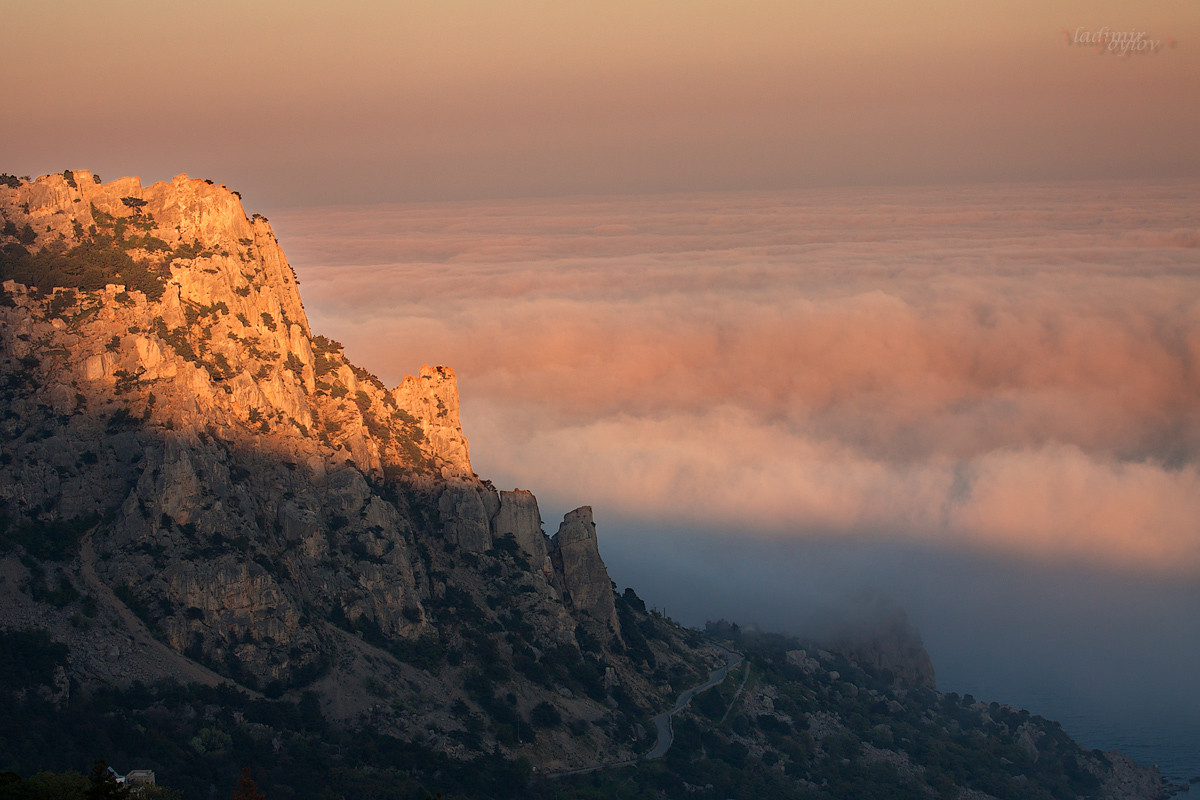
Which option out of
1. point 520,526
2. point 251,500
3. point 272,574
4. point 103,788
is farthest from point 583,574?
point 103,788

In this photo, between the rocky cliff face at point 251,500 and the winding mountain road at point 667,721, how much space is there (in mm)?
1989

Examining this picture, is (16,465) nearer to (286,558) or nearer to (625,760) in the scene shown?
(286,558)

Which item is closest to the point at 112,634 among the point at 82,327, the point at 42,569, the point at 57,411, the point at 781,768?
the point at 42,569

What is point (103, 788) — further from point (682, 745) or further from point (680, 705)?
point (680, 705)

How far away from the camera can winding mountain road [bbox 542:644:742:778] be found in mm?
114238

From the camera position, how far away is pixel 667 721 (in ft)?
420

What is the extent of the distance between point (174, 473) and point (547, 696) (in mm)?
38646

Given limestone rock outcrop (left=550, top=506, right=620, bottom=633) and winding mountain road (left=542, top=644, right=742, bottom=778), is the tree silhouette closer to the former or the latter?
winding mountain road (left=542, top=644, right=742, bottom=778)

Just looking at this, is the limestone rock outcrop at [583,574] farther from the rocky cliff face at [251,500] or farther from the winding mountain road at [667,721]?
the winding mountain road at [667,721]

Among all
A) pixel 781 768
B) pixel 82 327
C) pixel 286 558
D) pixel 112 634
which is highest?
pixel 82 327

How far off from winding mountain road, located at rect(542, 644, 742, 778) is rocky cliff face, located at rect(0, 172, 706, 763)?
1989mm

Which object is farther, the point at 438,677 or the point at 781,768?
the point at 781,768

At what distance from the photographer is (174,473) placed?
104 m

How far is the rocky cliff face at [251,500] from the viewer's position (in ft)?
334
